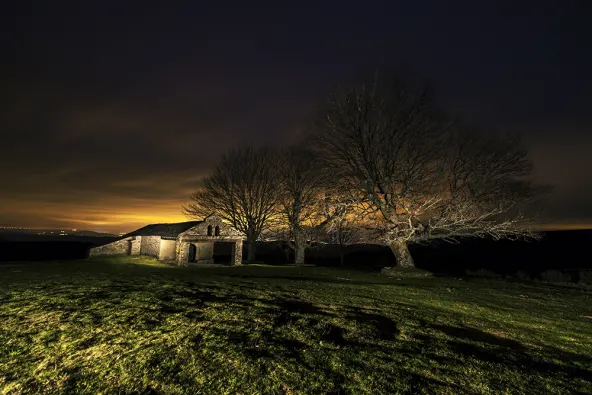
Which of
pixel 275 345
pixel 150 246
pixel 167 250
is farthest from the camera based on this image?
pixel 150 246

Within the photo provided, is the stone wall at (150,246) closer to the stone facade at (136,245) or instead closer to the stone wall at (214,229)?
the stone facade at (136,245)

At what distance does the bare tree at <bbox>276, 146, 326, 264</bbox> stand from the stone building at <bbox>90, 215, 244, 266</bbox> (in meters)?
5.73

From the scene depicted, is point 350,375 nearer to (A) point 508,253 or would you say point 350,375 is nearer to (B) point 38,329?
(B) point 38,329

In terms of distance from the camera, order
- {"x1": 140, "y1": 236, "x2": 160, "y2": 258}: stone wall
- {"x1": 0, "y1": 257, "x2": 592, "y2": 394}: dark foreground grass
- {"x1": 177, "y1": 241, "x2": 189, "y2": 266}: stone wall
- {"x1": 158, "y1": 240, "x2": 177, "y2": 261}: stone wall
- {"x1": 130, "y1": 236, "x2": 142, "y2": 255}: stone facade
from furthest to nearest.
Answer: {"x1": 130, "y1": 236, "x2": 142, "y2": 255}: stone facade < {"x1": 140, "y1": 236, "x2": 160, "y2": 258}: stone wall < {"x1": 158, "y1": 240, "x2": 177, "y2": 261}: stone wall < {"x1": 177, "y1": 241, "x2": 189, "y2": 266}: stone wall < {"x1": 0, "y1": 257, "x2": 592, "y2": 394}: dark foreground grass

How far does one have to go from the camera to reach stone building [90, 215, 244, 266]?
3184 cm

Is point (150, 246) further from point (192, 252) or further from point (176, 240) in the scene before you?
point (192, 252)

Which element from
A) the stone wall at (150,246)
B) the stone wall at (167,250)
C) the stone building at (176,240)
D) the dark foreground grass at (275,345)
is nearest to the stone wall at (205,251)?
the stone building at (176,240)

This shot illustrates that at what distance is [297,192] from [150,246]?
18003 millimetres

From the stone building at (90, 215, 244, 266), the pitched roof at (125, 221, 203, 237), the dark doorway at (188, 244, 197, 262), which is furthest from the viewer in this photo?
the dark doorway at (188, 244, 197, 262)

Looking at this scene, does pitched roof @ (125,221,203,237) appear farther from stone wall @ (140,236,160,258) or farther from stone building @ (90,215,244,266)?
stone wall @ (140,236,160,258)

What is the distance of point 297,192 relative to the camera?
3497cm

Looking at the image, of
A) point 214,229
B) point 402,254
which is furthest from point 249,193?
point 402,254

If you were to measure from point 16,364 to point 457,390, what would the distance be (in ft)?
25.9

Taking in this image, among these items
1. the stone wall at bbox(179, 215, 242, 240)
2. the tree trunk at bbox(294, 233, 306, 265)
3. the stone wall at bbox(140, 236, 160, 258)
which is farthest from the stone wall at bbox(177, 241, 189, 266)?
the tree trunk at bbox(294, 233, 306, 265)
